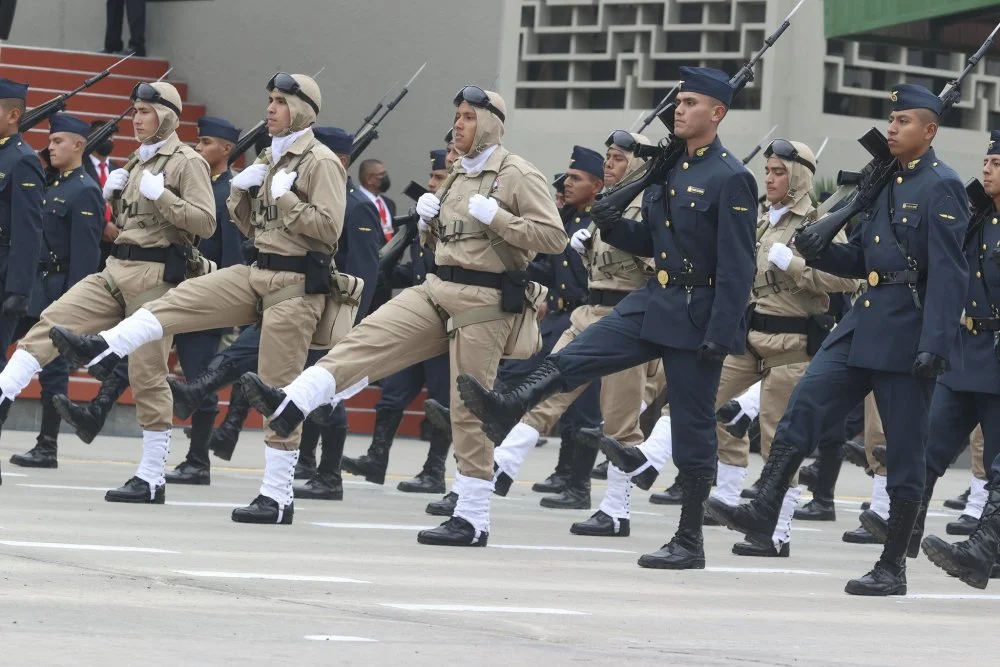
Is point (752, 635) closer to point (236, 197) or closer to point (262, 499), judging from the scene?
point (262, 499)

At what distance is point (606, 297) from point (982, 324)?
248 cm

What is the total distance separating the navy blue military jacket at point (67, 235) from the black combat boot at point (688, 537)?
4908mm

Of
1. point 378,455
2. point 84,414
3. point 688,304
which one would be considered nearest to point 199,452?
point 378,455

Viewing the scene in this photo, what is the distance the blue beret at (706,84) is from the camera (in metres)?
8.85

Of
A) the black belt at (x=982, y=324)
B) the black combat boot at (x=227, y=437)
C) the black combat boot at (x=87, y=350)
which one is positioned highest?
the black belt at (x=982, y=324)

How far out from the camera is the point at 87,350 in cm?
920

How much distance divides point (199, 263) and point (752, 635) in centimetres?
501

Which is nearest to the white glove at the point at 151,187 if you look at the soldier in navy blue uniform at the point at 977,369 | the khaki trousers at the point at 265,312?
the khaki trousers at the point at 265,312

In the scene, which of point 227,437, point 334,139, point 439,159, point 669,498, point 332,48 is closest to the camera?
point 227,437

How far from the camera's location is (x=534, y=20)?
809 inches

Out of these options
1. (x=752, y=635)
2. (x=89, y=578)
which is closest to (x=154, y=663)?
(x=89, y=578)

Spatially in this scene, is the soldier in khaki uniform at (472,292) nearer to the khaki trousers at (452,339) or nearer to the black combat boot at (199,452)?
the khaki trousers at (452,339)

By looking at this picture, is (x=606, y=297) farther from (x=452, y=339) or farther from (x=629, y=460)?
(x=452, y=339)

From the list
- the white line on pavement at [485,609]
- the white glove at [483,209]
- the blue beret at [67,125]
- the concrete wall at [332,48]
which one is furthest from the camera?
the concrete wall at [332,48]
